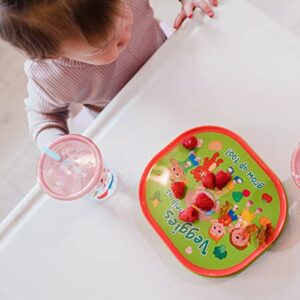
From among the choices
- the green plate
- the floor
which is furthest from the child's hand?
the floor

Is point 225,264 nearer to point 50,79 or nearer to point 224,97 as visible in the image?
point 224,97

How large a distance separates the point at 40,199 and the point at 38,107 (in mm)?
156

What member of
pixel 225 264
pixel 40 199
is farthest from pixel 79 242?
pixel 225 264

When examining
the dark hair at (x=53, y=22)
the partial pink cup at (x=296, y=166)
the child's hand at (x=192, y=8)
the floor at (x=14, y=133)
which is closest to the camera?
the dark hair at (x=53, y=22)

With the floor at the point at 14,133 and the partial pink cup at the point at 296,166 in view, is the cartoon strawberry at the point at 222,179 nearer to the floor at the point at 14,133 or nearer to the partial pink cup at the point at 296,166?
the partial pink cup at the point at 296,166

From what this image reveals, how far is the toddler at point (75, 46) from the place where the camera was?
1.30ft

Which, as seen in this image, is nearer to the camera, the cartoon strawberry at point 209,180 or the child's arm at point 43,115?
the cartoon strawberry at point 209,180

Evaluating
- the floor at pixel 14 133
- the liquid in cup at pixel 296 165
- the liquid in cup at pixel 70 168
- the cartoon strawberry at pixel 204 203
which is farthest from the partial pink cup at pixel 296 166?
the floor at pixel 14 133

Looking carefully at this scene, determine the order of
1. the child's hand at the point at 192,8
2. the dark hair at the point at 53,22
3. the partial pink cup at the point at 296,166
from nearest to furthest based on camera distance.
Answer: the dark hair at the point at 53,22 < the partial pink cup at the point at 296,166 < the child's hand at the point at 192,8

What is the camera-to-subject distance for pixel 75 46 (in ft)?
1.45

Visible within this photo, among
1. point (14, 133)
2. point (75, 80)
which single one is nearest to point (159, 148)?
point (75, 80)

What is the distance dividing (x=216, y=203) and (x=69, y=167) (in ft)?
0.64

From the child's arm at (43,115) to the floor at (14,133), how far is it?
381 mm

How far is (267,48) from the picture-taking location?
1.91 feet
